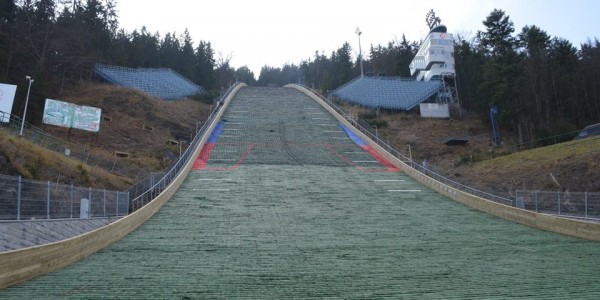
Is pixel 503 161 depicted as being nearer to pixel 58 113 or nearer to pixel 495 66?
pixel 495 66

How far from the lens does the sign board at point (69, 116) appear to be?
25.1m

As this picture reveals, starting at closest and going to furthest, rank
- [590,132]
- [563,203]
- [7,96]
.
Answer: [563,203] → [7,96] → [590,132]

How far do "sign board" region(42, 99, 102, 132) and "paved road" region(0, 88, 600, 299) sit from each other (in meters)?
8.26

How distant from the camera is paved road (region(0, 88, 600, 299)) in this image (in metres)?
7.21

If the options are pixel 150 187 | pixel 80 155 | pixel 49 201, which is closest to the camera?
pixel 49 201

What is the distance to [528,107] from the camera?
42.9 meters

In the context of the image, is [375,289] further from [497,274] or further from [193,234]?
[193,234]

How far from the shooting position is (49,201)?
11266mm

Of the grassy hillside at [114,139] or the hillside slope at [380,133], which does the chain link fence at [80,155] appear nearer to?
the grassy hillside at [114,139]

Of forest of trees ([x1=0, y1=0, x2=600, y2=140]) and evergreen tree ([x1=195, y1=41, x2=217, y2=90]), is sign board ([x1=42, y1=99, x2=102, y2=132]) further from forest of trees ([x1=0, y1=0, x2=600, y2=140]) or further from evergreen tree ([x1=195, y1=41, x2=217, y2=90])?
evergreen tree ([x1=195, y1=41, x2=217, y2=90])

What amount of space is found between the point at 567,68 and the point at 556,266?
144 ft

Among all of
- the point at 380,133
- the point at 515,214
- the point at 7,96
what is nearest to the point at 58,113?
the point at 7,96

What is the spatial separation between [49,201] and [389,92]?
4720 cm

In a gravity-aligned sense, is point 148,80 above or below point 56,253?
above
